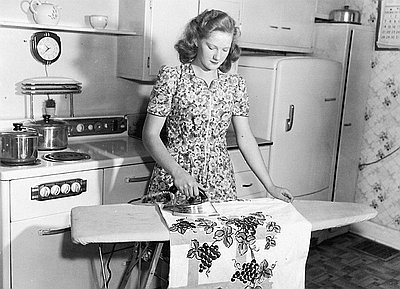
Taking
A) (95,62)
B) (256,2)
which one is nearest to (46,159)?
(95,62)

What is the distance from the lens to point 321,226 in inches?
77.9

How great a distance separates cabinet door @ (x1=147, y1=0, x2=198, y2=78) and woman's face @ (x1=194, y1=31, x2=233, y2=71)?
0.84 metres

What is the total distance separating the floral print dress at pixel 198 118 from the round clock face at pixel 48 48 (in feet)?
2.92

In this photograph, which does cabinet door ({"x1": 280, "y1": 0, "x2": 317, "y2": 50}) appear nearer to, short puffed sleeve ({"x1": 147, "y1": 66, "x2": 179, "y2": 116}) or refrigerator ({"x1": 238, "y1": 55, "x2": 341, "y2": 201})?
refrigerator ({"x1": 238, "y1": 55, "x2": 341, "y2": 201})

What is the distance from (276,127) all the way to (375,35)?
1.24 m

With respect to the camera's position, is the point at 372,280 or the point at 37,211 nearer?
the point at 37,211

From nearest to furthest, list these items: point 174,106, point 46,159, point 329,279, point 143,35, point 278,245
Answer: point 278,245
point 174,106
point 46,159
point 143,35
point 329,279

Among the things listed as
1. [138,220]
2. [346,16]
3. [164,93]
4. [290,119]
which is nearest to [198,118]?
[164,93]

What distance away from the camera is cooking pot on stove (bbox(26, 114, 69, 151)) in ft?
8.87

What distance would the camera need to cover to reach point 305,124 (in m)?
3.63

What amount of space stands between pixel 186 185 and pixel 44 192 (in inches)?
30.4

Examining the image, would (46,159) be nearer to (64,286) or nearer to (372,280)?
(64,286)

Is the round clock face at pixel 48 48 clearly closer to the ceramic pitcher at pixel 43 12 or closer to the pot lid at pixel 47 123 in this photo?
the ceramic pitcher at pixel 43 12

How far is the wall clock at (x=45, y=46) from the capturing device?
283cm
